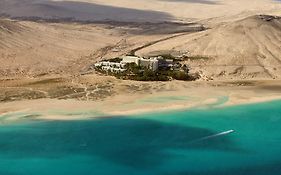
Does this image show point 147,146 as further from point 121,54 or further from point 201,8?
point 201,8

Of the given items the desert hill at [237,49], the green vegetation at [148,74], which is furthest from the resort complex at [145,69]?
the desert hill at [237,49]

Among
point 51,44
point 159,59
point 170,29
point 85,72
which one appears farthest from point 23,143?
point 170,29

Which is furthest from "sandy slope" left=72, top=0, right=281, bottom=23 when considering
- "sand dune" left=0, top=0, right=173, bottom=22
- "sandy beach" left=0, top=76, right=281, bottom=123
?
"sandy beach" left=0, top=76, right=281, bottom=123

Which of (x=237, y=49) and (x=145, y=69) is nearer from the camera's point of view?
(x=145, y=69)

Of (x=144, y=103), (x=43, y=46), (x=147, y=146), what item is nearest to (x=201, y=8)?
(x=43, y=46)

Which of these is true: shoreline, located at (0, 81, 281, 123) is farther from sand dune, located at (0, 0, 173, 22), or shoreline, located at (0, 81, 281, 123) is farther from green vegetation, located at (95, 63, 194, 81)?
sand dune, located at (0, 0, 173, 22)

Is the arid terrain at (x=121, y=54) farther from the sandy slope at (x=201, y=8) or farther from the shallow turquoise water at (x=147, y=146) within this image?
the sandy slope at (x=201, y=8)
